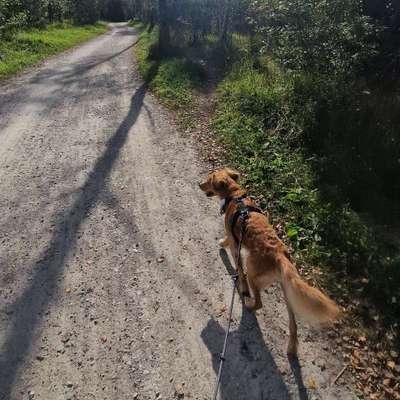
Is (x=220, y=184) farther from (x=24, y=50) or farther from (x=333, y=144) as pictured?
(x=24, y=50)

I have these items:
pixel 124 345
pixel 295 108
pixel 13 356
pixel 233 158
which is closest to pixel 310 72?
pixel 295 108

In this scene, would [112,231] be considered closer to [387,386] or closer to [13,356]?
[13,356]

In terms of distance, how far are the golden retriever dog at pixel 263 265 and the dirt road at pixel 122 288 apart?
1.44 feet

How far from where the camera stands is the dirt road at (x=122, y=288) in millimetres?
3486

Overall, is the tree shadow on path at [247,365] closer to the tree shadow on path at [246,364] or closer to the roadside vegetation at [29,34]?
the tree shadow on path at [246,364]

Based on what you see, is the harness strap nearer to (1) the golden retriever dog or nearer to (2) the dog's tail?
(1) the golden retriever dog

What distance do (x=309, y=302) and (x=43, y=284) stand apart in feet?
11.3

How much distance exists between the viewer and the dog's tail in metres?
2.90

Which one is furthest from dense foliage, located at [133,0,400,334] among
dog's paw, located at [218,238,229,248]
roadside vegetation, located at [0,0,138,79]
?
roadside vegetation, located at [0,0,138,79]

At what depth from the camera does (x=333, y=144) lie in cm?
728

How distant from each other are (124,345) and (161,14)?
15452 mm

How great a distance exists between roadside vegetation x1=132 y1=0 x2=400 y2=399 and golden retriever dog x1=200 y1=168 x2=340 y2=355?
1.15 meters

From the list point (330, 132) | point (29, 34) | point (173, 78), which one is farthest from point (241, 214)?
point (29, 34)

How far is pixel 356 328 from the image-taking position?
4.09 metres
